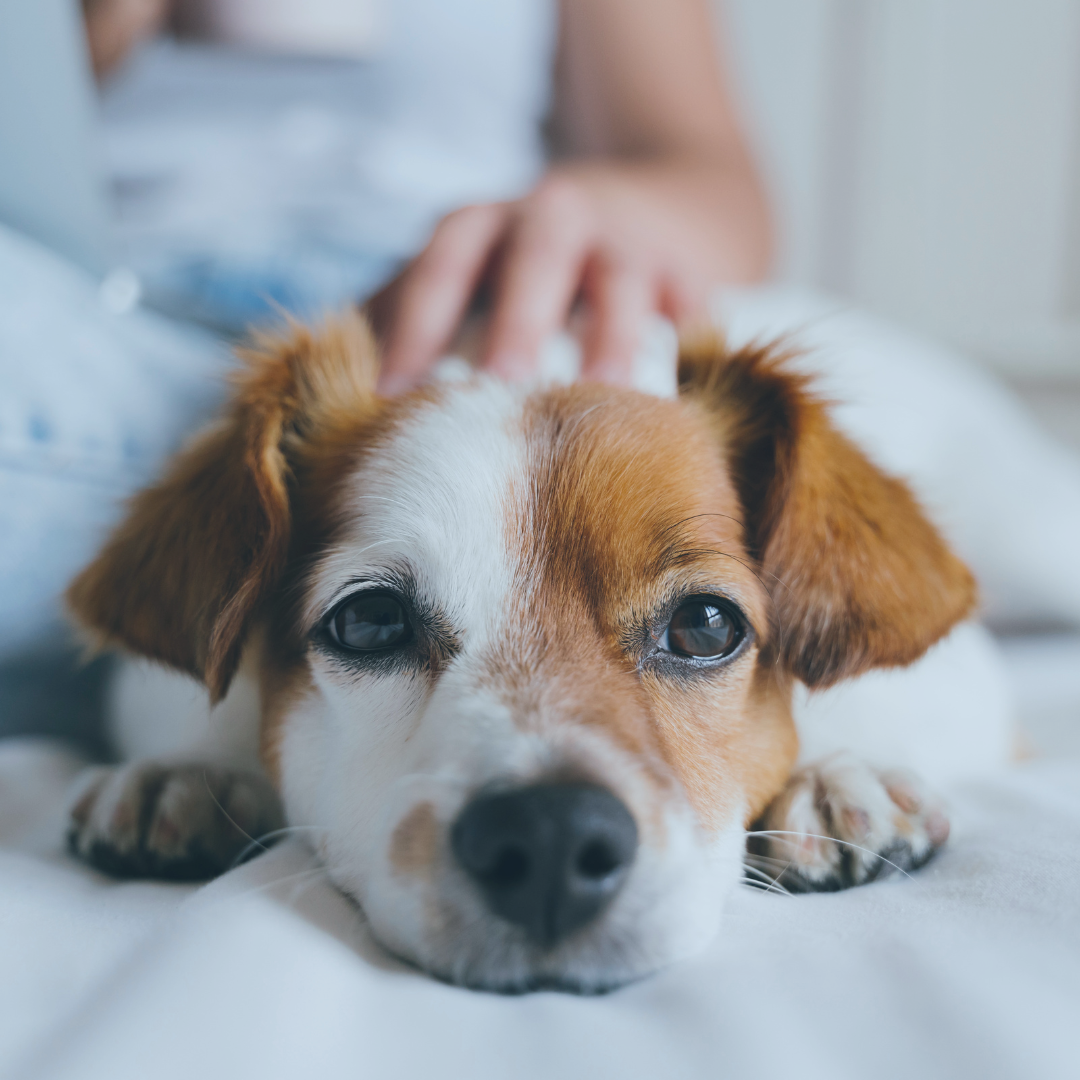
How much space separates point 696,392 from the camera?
1.32 m

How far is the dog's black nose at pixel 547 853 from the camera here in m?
0.71

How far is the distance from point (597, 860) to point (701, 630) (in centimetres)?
34

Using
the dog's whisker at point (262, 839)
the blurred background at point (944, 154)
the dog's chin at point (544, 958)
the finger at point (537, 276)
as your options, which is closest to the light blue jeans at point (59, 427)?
the dog's whisker at point (262, 839)

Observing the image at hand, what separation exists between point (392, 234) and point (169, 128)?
0.59m

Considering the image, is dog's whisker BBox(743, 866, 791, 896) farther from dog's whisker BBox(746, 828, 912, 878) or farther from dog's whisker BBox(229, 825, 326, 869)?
dog's whisker BBox(229, 825, 326, 869)

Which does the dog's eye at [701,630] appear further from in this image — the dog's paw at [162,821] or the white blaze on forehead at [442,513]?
the dog's paw at [162,821]

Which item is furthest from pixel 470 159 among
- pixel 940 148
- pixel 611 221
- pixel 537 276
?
pixel 940 148

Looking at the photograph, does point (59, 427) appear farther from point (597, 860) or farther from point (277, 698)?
point (597, 860)

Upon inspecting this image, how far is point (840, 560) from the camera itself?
108 cm

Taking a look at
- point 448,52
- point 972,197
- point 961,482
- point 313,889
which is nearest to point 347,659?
point 313,889

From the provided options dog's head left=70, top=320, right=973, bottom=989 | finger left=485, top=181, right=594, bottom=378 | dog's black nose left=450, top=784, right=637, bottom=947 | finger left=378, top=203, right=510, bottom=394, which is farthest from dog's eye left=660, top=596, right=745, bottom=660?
finger left=378, top=203, right=510, bottom=394

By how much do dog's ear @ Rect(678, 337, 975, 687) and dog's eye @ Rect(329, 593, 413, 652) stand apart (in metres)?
0.43

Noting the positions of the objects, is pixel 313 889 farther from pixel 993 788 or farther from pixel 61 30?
pixel 61 30

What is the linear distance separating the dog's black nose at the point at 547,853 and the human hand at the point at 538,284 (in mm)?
784
